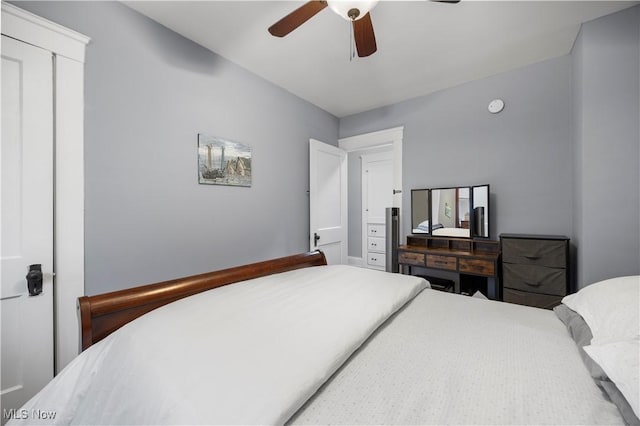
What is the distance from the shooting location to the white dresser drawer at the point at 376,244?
193 inches

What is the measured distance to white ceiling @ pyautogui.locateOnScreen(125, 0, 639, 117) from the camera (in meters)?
1.78

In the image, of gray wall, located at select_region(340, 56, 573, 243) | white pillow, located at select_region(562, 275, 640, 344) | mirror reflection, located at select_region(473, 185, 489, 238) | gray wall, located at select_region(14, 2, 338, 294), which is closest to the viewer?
white pillow, located at select_region(562, 275, 640, 344)

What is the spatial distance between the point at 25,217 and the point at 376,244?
4.54 metres

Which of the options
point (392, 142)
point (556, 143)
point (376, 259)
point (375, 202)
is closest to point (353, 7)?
point (392, 142)

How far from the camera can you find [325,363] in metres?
0.73

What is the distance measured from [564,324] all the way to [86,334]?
1.98 meters

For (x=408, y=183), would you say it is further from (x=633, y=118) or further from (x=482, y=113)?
(x=633, y=118)

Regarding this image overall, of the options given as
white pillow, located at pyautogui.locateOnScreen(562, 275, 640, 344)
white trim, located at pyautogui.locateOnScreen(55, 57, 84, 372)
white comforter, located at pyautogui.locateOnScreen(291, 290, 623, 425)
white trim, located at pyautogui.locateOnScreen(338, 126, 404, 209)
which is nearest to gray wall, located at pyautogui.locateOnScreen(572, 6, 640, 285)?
white pillow, located at pyautogui.locateOnScreen(562, 275, 640, 344)

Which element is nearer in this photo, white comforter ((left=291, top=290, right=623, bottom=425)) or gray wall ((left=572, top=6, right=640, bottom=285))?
white comforter ((left=291, top=290, right=623, bottom=425))

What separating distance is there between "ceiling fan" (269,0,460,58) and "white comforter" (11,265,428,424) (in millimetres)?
1451

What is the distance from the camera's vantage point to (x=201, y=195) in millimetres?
2176

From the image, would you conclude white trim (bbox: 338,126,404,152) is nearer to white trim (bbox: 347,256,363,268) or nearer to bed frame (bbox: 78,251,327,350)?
white trim (bbox: 347,256,363,268)

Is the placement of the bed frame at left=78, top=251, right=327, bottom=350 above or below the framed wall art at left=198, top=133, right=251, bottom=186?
below

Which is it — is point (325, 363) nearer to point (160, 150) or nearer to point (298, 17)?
point (298, 17)
